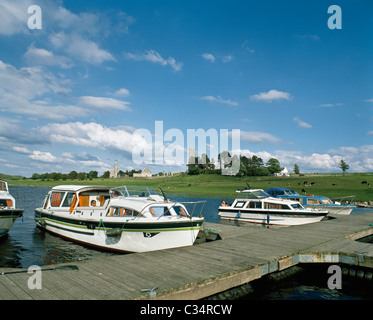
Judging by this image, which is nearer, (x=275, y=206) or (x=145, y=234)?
(x=145, y=234)

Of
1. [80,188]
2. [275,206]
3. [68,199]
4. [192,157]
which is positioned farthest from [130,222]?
[192,157]

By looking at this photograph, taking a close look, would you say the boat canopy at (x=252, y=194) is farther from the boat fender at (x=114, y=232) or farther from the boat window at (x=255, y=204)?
the boat fender at (x=114, y=232)

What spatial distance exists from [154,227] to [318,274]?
27.8ft

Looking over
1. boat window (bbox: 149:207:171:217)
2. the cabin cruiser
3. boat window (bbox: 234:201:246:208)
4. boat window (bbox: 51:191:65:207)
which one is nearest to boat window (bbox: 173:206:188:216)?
boat window (bbox: 149:207:171:217)

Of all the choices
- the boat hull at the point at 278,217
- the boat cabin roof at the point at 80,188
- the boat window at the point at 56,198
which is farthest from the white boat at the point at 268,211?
the boat window at the point at 56,198

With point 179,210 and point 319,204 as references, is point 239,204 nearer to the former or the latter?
point 319,204

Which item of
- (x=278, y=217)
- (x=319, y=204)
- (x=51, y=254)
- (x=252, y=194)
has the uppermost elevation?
(x=252, y=194)

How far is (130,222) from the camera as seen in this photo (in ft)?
45.6

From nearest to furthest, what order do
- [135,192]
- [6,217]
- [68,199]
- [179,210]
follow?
[179,210], [135,192], [6,217], [68,199]

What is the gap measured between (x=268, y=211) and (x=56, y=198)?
18668 millimetres

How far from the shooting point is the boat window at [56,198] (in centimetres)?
2197

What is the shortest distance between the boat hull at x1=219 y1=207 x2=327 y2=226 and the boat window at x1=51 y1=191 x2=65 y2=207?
16.9 m

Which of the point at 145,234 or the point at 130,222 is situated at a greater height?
the point at 130,222

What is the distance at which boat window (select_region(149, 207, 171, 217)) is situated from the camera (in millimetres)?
14391
